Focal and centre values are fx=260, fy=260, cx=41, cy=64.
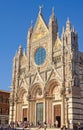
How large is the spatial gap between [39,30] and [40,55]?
441 cm

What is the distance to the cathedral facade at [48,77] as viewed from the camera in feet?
108

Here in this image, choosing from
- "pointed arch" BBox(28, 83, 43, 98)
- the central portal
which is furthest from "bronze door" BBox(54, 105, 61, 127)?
"pointed arch" BBox(28, 83, 43, 98)

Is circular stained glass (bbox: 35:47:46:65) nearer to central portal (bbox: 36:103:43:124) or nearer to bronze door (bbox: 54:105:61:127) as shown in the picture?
central portal (bbox: 36:103:43:124)

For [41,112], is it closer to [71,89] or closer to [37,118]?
[37,118]

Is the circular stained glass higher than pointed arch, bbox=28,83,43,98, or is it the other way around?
the circular stained glass

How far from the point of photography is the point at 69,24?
35.8 m

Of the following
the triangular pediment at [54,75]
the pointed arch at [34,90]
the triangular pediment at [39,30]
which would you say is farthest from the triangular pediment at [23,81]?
the triangular pediment at [39,30]

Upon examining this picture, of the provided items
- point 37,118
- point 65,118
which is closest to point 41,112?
point 37,118

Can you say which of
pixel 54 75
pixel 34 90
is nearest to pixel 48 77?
pixel 54 75

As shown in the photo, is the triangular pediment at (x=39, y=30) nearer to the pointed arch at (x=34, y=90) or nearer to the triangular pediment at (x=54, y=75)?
the triangular pediment at (x=54, y=75)

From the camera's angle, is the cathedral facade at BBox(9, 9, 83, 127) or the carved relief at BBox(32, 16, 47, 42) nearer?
the cathedral facade at BBox(9, 9, 83, 127)

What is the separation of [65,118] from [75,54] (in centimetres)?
840

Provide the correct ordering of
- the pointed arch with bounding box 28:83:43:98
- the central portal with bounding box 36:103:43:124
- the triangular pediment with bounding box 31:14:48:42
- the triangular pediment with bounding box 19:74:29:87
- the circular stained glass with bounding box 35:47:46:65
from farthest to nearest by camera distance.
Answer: the triangular pediment with bounding box 19:74:29:87, the triangular pediment with bounding box 31:14:48:42, the circular stained glass with bounding box 35:47:46:65, the pointed arch with bounding box 28:83:43:98, the central portal with bounding box 36:103:43:124

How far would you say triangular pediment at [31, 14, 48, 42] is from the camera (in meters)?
40.4
